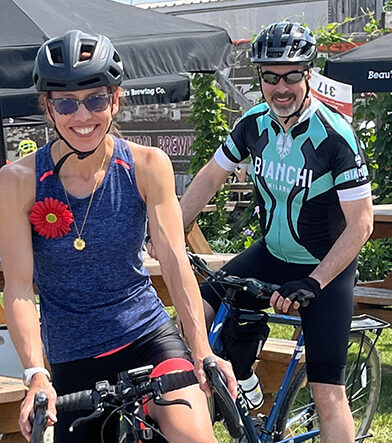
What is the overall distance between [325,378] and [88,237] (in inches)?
60.3

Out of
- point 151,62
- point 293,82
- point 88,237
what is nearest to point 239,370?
point 293,82

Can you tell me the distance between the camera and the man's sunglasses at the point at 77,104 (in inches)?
105

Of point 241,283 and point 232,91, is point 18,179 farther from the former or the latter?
point 232,91

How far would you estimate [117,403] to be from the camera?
7.98ft

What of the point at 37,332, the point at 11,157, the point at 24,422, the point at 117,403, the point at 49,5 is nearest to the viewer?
the point at 24,422

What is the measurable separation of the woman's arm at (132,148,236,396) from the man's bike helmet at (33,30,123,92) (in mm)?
275

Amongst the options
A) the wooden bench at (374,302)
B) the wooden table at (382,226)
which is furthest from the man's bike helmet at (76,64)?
the wooden table at (382,226)

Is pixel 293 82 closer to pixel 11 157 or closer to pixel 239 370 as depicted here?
pixel 239 370

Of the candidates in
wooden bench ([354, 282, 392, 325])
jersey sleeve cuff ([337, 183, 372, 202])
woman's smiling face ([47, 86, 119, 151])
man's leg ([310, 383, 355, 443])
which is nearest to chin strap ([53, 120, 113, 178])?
woman's smiling face ([47, 86, 119, 151])

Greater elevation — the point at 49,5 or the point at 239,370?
the point at 49,5

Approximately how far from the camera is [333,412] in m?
3.88

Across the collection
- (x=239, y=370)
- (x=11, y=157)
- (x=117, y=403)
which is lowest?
(x=11, y=157)

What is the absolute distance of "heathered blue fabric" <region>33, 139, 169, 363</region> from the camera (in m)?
2.75

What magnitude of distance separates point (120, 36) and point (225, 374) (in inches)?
190
